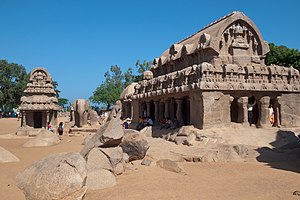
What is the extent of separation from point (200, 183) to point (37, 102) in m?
20.5

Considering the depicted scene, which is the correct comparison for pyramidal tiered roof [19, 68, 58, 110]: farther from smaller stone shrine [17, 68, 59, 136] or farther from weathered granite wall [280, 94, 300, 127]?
weathered granite wall [280, 94, 300, 127]

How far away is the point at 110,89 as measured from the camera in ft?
193

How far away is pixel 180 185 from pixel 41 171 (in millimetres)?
3345

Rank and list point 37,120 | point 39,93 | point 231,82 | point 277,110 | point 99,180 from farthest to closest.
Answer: point 37,120 → point 39,93 → point 277,110 → point 231,82 → point 99,180

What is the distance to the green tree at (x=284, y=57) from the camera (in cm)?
3020

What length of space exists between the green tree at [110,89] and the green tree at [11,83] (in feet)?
47.8

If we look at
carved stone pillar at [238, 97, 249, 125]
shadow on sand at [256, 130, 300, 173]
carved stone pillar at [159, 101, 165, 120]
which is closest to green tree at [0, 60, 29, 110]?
carved stone pillar at [159, 101, 165, 120]

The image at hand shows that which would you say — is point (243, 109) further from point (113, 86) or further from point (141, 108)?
point (113, 86)

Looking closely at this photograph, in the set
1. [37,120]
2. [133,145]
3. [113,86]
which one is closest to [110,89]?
Answer: [113,86]

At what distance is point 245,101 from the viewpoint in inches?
577

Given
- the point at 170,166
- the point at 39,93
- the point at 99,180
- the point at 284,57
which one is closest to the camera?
the point at 99,180

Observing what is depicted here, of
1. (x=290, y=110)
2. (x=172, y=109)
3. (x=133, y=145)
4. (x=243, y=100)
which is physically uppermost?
(x=243, y=100)

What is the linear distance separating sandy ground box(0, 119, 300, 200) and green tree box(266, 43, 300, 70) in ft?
81.2

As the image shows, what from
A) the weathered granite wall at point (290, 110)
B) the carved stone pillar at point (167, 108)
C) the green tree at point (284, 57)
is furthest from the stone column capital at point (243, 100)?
the green tree at point (284, 57)
